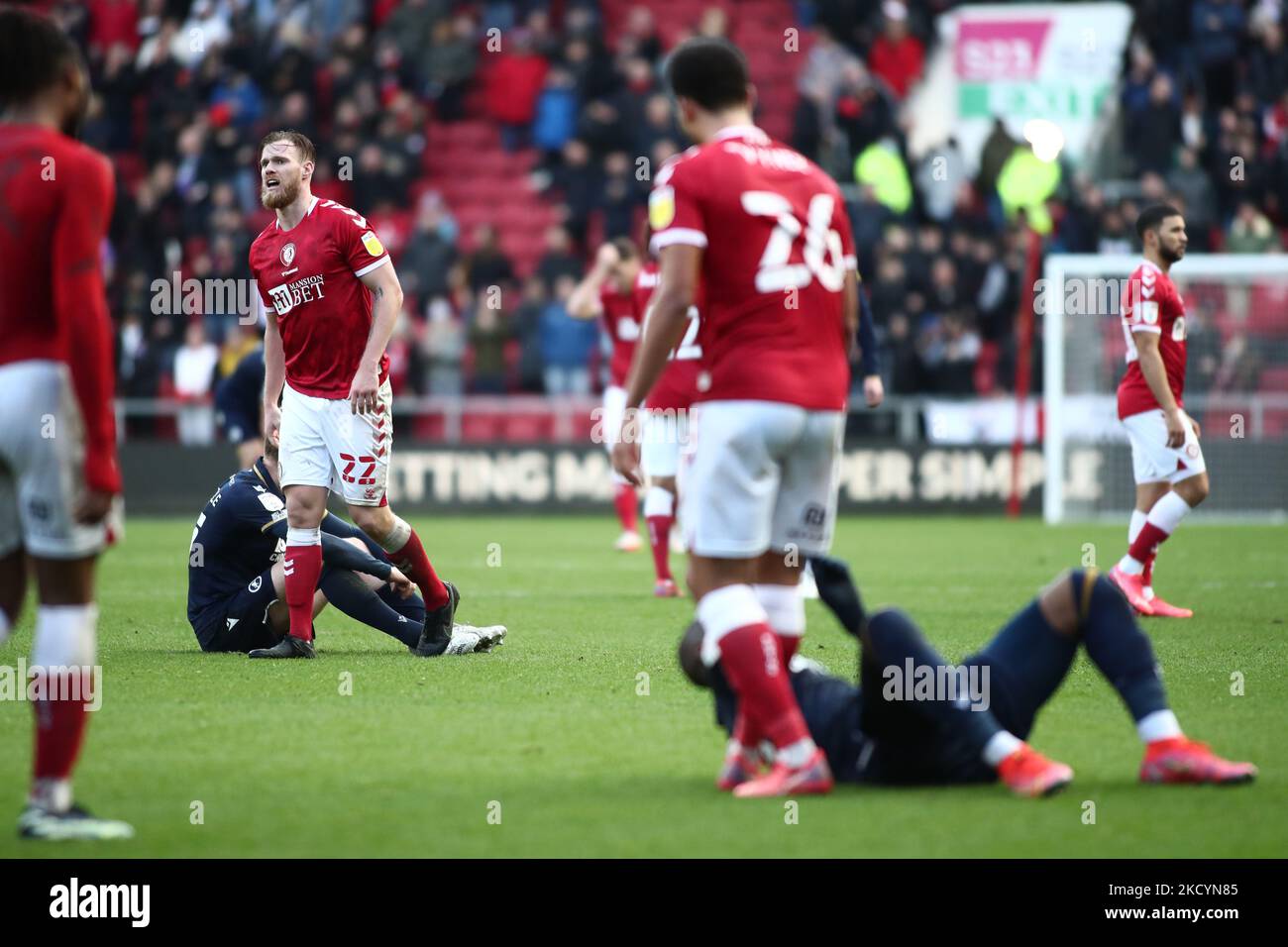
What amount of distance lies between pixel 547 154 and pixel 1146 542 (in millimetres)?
15580

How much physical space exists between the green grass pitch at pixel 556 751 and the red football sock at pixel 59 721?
0.25m

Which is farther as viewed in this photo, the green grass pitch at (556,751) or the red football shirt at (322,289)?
the red football shirt at (322,289)

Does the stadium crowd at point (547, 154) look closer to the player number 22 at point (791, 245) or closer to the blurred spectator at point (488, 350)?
the blurred spectator at point (488, 350)

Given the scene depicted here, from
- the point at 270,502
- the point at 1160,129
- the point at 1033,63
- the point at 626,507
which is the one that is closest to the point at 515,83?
the point at 1033,63

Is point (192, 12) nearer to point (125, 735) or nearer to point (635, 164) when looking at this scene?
point (635, 164)

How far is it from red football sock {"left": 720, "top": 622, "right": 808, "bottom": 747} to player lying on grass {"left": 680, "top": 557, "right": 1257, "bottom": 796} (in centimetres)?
21

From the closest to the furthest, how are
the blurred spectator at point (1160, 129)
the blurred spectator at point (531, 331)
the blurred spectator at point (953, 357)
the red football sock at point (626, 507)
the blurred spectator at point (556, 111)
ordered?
the red football sock at point (626, 507)
the blurred spectator at point (953, 357)
the blurred spectator at point (531, 331)
the blurred spectator at point (1160, 129)
the blurred spectator at point (556, 111)

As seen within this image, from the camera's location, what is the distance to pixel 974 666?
5.32 metres

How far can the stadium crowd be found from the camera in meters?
22.2

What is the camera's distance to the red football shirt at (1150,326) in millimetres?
11227

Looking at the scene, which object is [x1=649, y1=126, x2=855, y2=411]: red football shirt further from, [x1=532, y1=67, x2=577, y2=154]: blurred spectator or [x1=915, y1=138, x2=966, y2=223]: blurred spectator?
[x1=532, y1=67, x2=577, y2=154]: blurred spectator

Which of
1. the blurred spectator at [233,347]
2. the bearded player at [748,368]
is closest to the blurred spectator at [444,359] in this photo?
the blurred spectator at [233,347]

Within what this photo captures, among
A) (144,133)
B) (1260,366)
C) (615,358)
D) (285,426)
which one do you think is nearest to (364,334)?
(285,426)

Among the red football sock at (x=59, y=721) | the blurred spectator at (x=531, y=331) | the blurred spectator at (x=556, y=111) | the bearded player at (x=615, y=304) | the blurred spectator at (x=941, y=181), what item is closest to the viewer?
the red football sock at (x=59, y=721)
